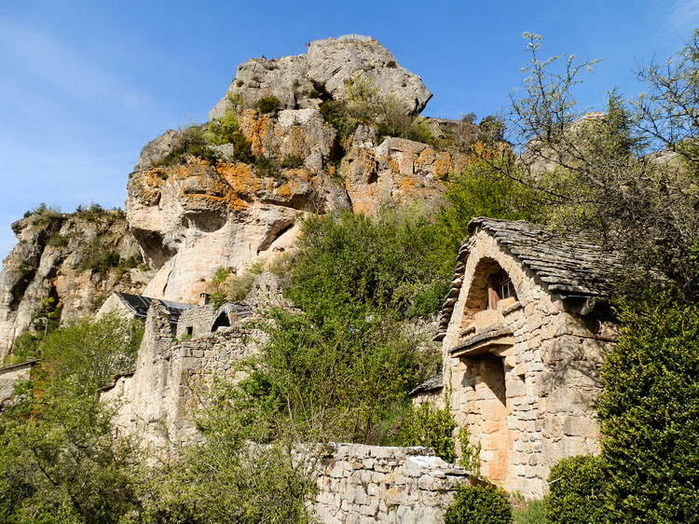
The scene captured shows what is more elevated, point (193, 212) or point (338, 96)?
point (338, 96)

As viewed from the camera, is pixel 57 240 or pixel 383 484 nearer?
pixel 383 484

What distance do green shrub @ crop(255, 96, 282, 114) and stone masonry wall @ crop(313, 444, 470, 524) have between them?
1275 inches

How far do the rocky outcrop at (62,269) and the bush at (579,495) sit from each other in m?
36.3

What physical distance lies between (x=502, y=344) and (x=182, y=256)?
1010 inches

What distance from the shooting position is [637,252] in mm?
7352

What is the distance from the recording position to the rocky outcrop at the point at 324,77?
3984 centimetres

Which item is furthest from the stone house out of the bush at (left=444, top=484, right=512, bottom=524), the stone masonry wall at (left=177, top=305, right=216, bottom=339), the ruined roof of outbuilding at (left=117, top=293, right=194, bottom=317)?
the bush at (left=444, top=484, right=512, bottom=524)

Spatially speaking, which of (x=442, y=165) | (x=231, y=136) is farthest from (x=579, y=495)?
(x=231, y=136)

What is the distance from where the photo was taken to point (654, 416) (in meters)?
5.71

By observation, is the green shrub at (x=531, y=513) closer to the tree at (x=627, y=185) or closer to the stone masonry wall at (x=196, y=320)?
the tree at (x=627, y=185)

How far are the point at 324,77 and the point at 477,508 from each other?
4513 cm

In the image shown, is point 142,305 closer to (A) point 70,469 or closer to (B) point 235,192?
(B) point 235,192

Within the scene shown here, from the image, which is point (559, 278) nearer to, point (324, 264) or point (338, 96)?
point (324, 264)

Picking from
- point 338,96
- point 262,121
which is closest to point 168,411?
point 262,121
